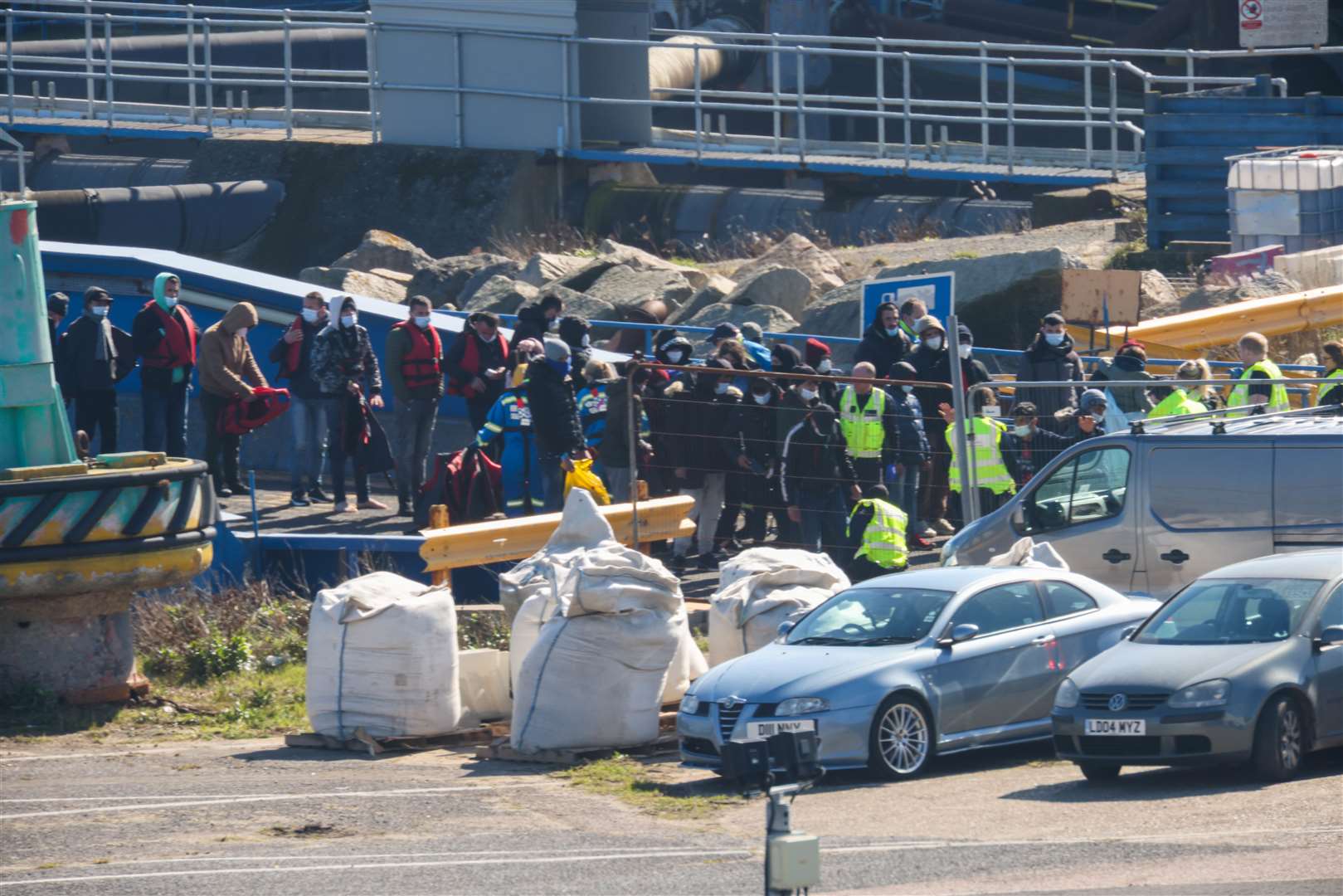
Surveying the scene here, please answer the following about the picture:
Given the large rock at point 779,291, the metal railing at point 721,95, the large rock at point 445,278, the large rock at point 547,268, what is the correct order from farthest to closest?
the metal railing at point 721,95 → the large rock at point 445,278 → the large rock at point 547,268 → the large rock at point 779,291

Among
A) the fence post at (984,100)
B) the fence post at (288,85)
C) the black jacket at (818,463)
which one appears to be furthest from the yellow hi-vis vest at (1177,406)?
the fence post at (288,85)

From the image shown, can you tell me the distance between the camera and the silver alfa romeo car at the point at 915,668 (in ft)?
39.2

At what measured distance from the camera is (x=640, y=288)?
25.4m

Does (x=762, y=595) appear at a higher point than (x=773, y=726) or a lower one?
higher

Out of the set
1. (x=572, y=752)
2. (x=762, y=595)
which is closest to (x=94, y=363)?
(x=762, y=595)

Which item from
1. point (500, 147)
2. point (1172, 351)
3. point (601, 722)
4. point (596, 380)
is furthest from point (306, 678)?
point (500, 147)

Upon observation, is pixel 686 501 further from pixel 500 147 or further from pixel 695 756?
pixel 500 147

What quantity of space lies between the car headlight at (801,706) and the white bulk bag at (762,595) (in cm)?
145

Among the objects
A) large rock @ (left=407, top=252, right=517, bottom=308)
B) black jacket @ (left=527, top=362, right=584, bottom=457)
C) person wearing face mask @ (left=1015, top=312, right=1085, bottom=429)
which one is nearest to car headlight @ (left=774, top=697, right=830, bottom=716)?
black jacket @ (left=527, top=362, right=584, bottom=457)

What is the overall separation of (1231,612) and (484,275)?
15.9 m

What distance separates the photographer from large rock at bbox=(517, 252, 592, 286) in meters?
26.6

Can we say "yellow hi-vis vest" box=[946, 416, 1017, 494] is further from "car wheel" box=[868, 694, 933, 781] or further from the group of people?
"car wheel" box=[868, 694, 933, 781]

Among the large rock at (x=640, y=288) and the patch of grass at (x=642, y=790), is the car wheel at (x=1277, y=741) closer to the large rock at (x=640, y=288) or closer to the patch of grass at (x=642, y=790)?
the patch of grass at (x=642, y=790)

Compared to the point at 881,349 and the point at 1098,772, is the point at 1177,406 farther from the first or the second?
the point at 1098,772
